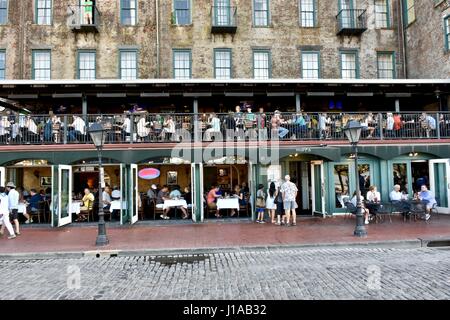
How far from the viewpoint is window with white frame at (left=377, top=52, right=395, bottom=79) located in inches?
839

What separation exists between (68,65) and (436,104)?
20.0 m

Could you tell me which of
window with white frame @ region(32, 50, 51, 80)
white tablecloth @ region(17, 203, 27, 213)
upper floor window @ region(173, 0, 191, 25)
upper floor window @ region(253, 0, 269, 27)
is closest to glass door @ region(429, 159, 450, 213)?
upper floor window @ region(253, 0, 269, 27)

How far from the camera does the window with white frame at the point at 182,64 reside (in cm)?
2016

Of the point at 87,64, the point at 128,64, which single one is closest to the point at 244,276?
the point at 128,64

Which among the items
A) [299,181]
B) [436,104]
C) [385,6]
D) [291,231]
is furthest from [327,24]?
[291,231]

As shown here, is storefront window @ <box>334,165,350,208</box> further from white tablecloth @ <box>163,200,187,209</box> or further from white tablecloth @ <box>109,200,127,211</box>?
white tablecloth @ <box>109,200,127,211</box>

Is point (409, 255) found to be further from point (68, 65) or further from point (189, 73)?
point (68, 65)

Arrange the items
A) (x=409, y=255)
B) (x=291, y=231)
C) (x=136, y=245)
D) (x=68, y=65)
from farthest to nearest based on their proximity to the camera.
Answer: (x=68, y=65) < (x=291, y=231) < (x=136, y=245) < (x=409, y=255)

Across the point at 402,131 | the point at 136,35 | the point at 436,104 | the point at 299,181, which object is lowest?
the point at 299,181

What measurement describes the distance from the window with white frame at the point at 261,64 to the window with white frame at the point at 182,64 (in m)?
3.69

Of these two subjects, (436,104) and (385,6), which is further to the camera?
(385,6)

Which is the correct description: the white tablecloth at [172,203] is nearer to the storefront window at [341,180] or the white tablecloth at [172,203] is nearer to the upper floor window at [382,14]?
the storefront window at [341,180]

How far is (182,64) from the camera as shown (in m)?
20.2

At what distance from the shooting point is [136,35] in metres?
20.1
